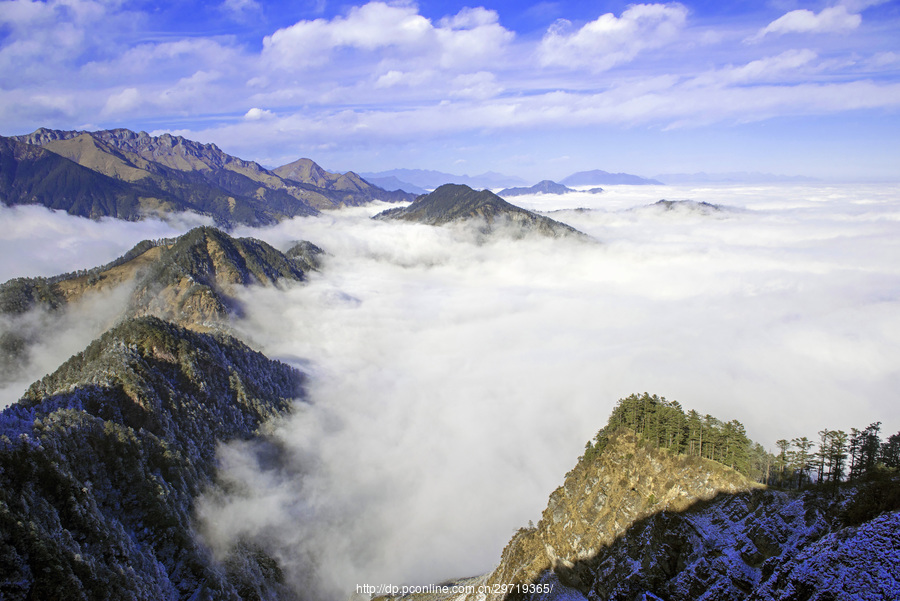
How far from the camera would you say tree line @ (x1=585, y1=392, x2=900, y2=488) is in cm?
4741

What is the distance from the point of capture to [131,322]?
12750cm

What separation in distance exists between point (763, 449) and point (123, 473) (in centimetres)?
10983

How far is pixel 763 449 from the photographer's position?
5938 centimetres

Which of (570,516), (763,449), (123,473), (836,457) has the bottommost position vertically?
(570,516)

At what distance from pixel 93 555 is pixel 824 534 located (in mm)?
91549

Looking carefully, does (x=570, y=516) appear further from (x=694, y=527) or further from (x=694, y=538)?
(x=694, y=538)

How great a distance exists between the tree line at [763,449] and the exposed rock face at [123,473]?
255ft

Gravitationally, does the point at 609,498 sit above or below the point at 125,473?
below

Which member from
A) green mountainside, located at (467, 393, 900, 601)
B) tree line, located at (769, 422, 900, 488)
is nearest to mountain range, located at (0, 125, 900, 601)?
green mountainside, located at (467, 393, 900, 601)

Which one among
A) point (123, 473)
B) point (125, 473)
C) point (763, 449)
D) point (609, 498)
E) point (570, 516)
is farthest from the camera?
point (125, 473)

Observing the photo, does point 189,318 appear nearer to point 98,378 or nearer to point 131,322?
point 131,322

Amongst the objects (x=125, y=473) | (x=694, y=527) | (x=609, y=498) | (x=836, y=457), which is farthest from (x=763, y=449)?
(x=125, y=473)

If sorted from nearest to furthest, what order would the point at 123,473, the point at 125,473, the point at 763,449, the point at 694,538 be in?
the point at 694,538
the point at 763,449
the point at 123,473
the point at 125,473

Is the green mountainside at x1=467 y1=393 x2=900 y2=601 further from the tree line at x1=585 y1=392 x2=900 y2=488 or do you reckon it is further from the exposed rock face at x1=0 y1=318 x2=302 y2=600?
the exposed rock face at x1=0 y1=318 x2=302 y2=600
